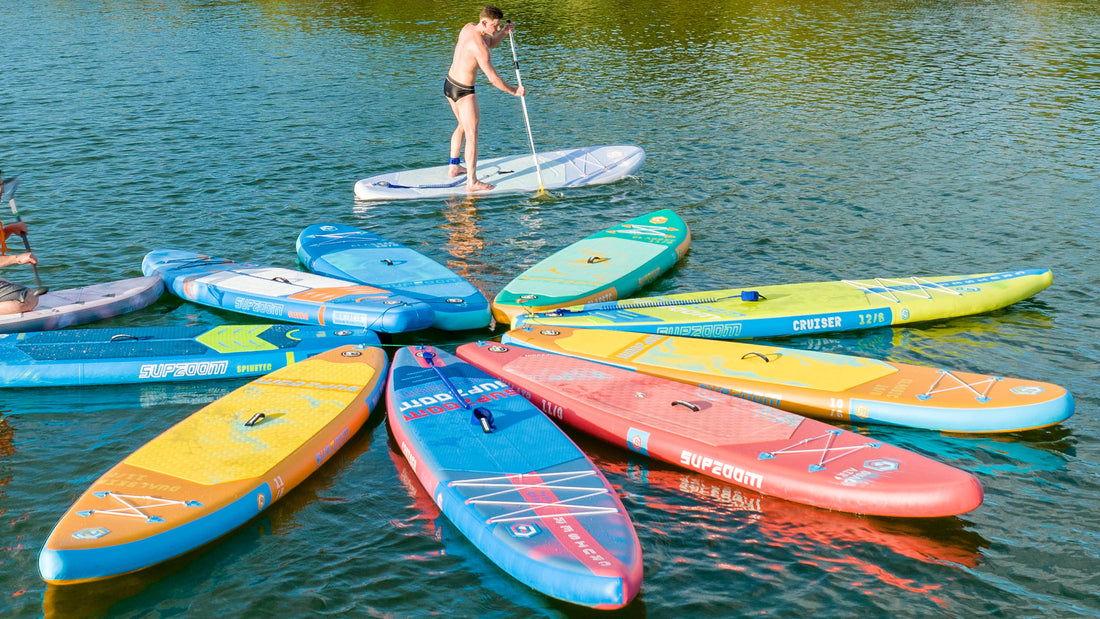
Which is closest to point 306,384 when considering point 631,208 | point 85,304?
point 85,304

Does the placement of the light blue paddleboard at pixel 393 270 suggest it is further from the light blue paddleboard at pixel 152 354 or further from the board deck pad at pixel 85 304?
the board deck pad at pixel 85 304

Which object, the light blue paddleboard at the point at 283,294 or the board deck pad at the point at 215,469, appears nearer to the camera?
the board deck pad at the point at 215,469

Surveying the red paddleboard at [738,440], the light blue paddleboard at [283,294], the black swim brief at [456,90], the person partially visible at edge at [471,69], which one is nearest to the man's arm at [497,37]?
the person partially visible at edge at [471,69]

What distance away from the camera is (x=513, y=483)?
700 centimetres

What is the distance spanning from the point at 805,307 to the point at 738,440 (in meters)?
3.18

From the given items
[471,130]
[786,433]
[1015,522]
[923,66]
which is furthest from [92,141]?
[923,66]

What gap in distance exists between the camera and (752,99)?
21.2m

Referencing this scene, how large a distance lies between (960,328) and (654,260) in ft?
12.3

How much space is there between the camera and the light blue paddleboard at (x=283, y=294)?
986 centimetres

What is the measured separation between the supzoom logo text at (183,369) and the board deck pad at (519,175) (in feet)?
20.8

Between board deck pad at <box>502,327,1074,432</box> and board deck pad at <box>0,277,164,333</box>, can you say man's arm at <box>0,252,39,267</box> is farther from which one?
board deck pad at <box>502,327,1074,432</box>

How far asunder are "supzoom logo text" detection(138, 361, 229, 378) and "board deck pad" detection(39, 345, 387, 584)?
2.37 feet

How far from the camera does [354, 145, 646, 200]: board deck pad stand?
15031mm

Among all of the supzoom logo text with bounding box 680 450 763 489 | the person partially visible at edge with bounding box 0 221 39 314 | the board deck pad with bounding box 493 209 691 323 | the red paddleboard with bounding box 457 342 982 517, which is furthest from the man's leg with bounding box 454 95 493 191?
the supzoom logo text with bounding box 680 450 763 489
